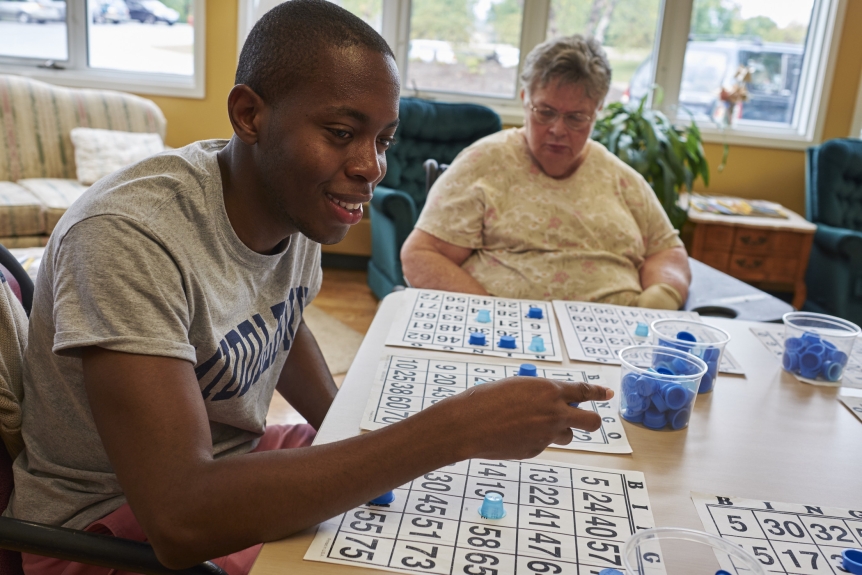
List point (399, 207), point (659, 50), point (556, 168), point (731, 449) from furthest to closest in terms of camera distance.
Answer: point (659, 50) < point (399, 207) < point (556, 168) < point (731, 449)

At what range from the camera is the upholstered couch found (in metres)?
3.49

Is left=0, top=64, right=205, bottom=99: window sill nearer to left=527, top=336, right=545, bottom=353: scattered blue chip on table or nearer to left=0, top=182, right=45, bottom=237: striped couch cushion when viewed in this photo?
left=0, top=182, right=45, bottom=237: striped couch cushion

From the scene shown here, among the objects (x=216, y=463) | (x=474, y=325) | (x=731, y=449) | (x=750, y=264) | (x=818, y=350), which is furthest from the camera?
(x=750, y=264)

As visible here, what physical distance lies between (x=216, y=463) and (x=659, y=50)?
13.9ft

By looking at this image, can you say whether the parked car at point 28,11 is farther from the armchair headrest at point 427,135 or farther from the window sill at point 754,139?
the window sill at point 754,139

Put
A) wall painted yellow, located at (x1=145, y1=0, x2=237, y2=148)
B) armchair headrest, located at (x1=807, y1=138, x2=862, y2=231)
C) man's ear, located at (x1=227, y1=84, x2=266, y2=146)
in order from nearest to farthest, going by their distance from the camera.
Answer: man's ear, located at (x1=227, y1=84, x2=266, y2=146)
armchair headrest, located at (x1=807, y1=138, x2=862, y2=231)
wall painted yellow, located at (x1=145, y1=0, x2=237, y2=148)

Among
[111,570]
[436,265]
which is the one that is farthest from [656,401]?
[436,265]

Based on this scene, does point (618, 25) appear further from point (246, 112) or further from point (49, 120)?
point (246, 112)

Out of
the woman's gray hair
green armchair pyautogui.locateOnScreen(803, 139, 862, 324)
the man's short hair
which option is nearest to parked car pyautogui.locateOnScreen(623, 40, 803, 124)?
green armchair pyautogui.locateOnScreen(803, 139, 862, 324)

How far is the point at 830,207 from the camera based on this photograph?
390 cm

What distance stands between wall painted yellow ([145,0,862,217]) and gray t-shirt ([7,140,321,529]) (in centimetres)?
354

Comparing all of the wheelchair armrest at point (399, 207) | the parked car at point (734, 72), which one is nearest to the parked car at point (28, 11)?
the wheelchair armrest at point (399, 207)

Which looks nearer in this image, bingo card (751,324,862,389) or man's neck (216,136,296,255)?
man's neck (216,136,296,255)

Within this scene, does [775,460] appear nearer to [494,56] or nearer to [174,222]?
[174,222]
